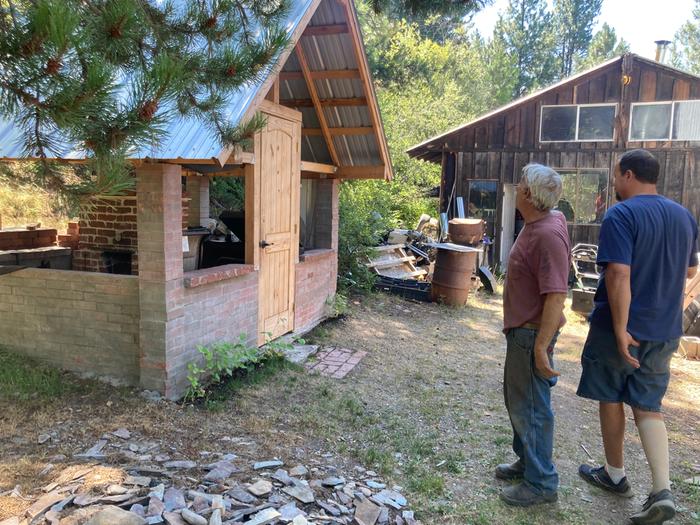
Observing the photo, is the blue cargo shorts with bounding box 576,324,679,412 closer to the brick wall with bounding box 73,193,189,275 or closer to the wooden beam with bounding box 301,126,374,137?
the brick wall with bounding box 73,193,189,275

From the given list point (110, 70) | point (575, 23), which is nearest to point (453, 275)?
point (110, 70)

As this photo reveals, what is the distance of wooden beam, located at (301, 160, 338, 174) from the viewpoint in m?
6.80

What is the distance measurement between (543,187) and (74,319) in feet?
13.8

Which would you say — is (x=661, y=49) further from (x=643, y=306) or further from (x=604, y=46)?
(x=604, y=46)

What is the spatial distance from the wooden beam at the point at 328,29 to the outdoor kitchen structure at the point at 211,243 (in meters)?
0.02

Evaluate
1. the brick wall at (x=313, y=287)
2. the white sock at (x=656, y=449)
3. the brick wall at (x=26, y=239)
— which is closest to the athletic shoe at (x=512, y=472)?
the white sock at (x=656, y=449)

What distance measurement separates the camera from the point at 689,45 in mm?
35625

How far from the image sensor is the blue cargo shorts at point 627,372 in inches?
123

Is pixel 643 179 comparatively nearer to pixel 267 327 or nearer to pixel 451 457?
pixel 451 457

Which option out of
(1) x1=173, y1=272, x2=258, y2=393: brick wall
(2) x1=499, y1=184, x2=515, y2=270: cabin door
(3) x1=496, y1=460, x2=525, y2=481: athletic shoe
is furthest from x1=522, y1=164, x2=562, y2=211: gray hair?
(2) x1=499, y1=184, x2=515, y2=270: cabin door

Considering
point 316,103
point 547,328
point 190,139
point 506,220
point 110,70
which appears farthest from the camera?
point 506,220

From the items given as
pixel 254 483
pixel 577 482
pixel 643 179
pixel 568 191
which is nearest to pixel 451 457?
pixel 577 482

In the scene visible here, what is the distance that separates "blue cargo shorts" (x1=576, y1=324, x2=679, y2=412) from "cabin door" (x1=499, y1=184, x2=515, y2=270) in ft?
37.2

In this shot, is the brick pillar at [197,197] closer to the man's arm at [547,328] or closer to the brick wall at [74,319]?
the brick wall at [74,319]
